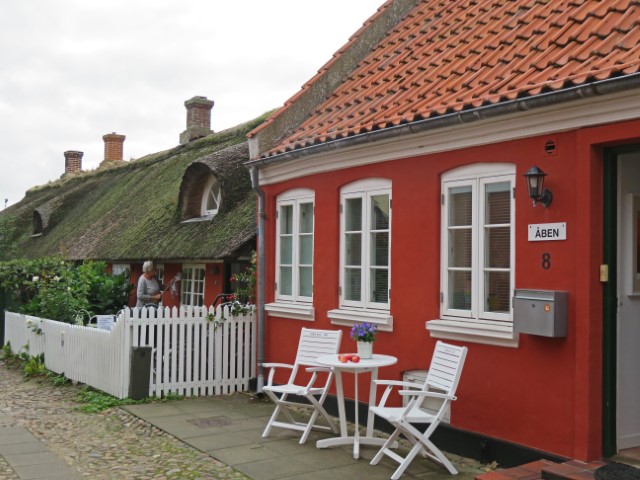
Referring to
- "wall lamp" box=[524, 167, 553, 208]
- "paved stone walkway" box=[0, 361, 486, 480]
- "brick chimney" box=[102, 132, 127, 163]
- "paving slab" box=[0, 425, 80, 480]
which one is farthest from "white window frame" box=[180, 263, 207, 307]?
"brick chimney" box=[102, 132, 127, 163]

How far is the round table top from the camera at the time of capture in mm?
6723

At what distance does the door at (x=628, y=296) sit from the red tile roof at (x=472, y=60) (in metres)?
0.99

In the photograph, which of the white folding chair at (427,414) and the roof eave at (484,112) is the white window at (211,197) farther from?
the white folding chair at (427,414)

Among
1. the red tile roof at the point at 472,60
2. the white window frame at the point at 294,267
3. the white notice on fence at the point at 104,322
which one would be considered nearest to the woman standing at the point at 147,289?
the white notice on fence at the point at 104,322

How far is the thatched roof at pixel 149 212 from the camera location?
12562 mm

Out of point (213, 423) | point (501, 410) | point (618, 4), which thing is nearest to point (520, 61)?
point (618, 4)

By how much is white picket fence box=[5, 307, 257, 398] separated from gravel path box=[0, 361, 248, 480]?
604mm

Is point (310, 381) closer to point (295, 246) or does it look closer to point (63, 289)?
point (295, 246)

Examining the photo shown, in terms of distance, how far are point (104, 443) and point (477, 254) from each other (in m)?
4.33

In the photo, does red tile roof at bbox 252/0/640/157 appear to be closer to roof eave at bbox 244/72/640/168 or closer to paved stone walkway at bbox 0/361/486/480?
roof eave at bbox 244/72/640/168

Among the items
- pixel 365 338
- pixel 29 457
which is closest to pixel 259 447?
pixel 365 338

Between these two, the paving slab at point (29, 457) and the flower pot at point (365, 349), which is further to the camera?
the flower pot at point (365, 349)

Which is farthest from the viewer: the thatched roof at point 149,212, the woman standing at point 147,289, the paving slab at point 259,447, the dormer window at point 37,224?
the dormer window at point 37,224

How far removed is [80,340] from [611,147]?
327 inches
